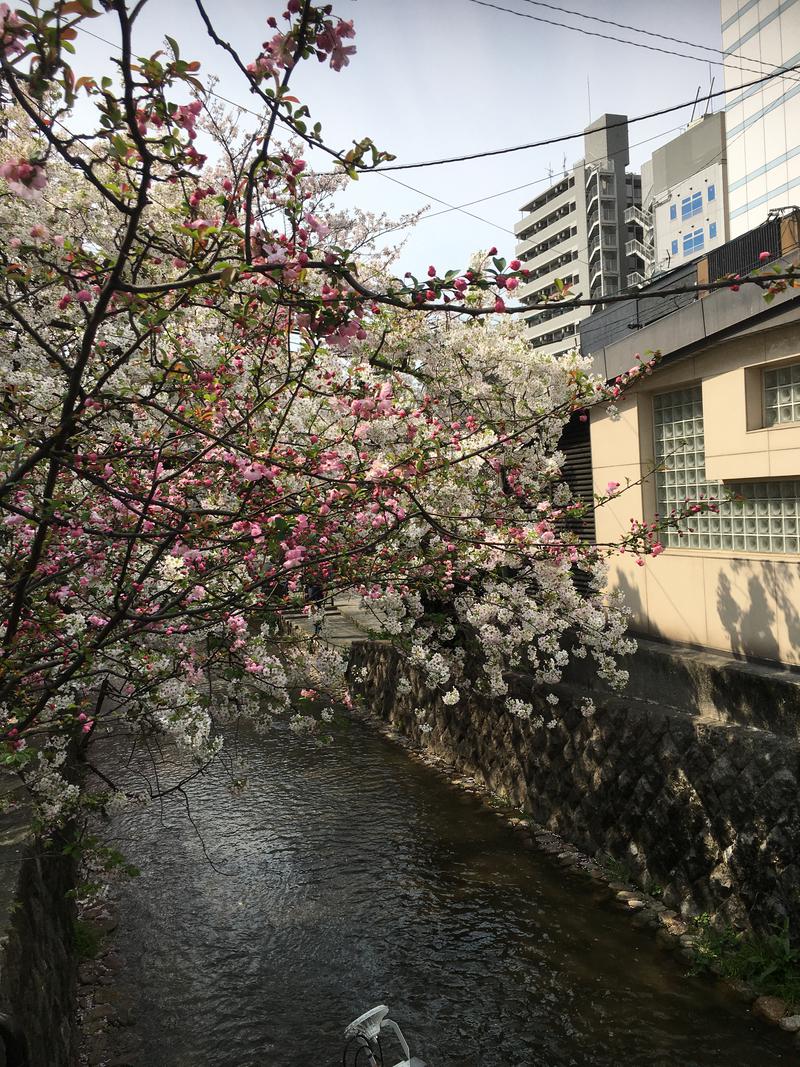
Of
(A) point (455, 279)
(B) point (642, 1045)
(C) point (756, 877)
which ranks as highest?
(A) point (455, 279)

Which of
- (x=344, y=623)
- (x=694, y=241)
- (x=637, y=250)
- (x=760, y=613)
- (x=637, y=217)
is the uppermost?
(x=637, y=217)

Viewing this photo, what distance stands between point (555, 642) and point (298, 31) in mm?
8558

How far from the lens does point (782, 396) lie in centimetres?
912

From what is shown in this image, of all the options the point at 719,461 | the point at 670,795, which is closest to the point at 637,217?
the point at 719,461

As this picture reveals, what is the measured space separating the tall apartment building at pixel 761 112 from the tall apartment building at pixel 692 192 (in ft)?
7.23

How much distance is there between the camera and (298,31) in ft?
9.41

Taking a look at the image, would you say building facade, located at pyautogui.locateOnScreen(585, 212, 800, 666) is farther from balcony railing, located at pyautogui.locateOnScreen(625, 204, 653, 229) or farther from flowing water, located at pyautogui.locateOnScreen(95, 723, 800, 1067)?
balcony railing, located at pyautogui.locateOnScreen(625, 204, 653, 229)

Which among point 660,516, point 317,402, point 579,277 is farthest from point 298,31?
point 579,277

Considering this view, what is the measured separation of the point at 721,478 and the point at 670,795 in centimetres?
419

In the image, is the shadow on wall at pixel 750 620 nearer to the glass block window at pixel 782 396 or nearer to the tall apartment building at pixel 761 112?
the glass block window at pixel 782 396

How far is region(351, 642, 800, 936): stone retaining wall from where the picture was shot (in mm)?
6773

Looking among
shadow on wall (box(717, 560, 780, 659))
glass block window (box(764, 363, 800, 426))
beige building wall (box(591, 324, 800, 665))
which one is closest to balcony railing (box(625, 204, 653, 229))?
beige building wall (box(591, 324, 800, 665))

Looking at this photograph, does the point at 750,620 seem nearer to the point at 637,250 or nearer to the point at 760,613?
the point at 760,613

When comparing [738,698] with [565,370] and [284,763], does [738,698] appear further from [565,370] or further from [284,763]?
[284,763]
